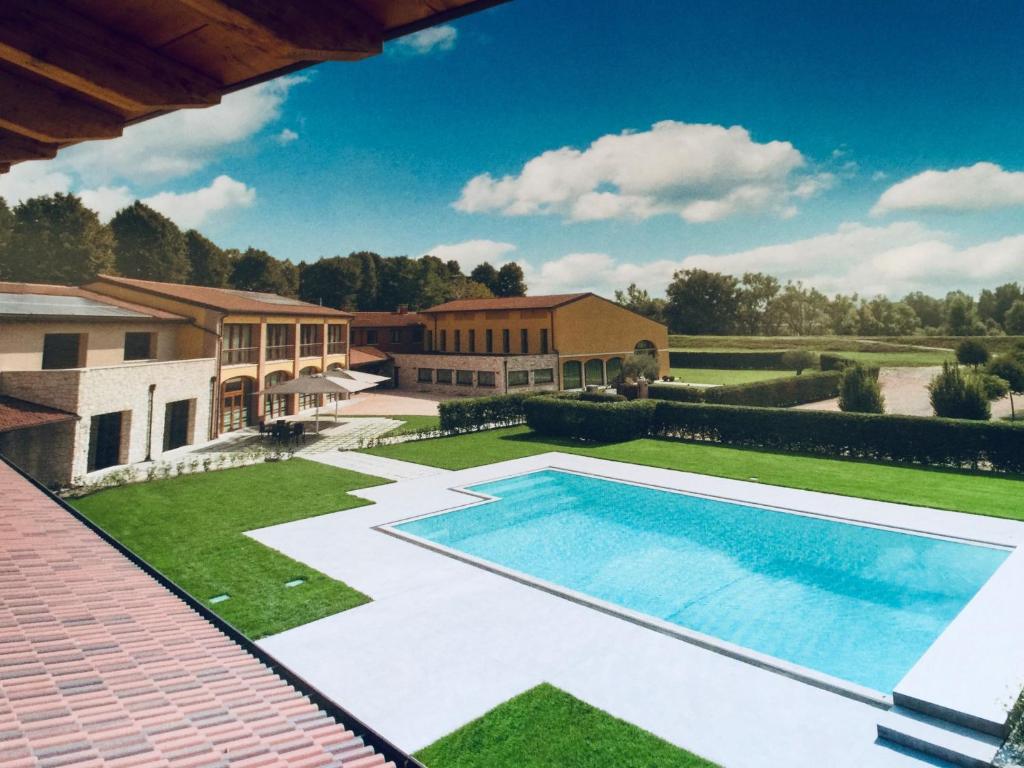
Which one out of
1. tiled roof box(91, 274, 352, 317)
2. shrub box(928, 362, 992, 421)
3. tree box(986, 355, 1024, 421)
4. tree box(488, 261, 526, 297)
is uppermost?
tree box(488, 261, 526, 297)

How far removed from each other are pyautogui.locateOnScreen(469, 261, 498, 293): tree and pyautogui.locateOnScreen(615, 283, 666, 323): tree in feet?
70.9

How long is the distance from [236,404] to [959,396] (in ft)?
112

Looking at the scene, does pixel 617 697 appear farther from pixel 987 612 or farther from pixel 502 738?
pixel 987 612

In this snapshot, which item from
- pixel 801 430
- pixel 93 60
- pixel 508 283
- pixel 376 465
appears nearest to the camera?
pixel 93 60

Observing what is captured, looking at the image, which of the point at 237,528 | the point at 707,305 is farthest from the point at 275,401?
the point at 707,305

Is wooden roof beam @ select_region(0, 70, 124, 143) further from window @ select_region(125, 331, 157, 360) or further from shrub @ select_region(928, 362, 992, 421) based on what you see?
shrub @ select_region(928, 362, 992, 421)

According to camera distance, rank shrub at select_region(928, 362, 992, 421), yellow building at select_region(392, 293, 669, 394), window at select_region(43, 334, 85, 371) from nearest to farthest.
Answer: window at select_region(43, 334, 85, 371), shrub at select_region(928, 362, 992, 421), yellow building at select_region(392, 293, 669, 394)

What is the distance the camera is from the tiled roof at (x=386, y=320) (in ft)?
166

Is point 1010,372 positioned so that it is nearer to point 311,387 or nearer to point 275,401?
point 311,387

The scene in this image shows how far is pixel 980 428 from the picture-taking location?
18.8 m

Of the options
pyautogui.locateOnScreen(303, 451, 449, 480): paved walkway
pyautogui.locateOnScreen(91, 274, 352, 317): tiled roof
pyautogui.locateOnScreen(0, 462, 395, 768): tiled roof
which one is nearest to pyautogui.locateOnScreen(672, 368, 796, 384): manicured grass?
pyautogui.locateOnScreen(303, 451, 449, 480): paved walkway

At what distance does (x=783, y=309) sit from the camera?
100438mm

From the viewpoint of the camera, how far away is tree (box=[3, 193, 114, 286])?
5544 centimetres

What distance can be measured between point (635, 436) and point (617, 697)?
19.8 m
